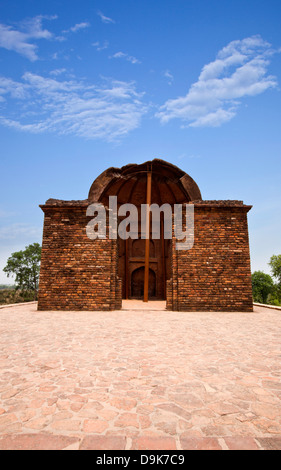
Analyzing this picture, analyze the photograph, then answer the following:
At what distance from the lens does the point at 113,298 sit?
9.51 m

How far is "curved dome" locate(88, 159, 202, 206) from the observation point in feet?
37.7

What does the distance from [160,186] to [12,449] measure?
1527 centimetres

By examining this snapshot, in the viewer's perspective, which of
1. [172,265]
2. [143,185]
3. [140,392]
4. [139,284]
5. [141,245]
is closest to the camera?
[140,392]

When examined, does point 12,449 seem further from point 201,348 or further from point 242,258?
point 242,258

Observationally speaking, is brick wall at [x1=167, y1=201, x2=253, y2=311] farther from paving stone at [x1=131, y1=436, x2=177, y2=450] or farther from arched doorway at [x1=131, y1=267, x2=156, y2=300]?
paving stone at [x1=131, y1=436, x2=177, y2=450]

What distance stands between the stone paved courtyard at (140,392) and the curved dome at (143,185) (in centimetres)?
717

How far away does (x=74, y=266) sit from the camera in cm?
958

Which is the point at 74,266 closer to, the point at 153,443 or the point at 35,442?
the point at 35,442

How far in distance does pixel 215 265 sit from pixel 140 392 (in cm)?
753

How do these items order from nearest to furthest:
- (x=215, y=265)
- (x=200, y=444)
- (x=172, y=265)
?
(x=200, y=444) < (x=215, y=265) < (x=172, y=265)

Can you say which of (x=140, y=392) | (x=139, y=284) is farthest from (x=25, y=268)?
(x=140, y=392)

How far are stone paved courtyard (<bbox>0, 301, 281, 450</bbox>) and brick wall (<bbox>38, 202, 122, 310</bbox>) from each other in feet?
14.9

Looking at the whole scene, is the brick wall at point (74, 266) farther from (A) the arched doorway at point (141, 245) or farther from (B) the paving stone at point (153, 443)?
(B) the paving stone at point (153, 443)
